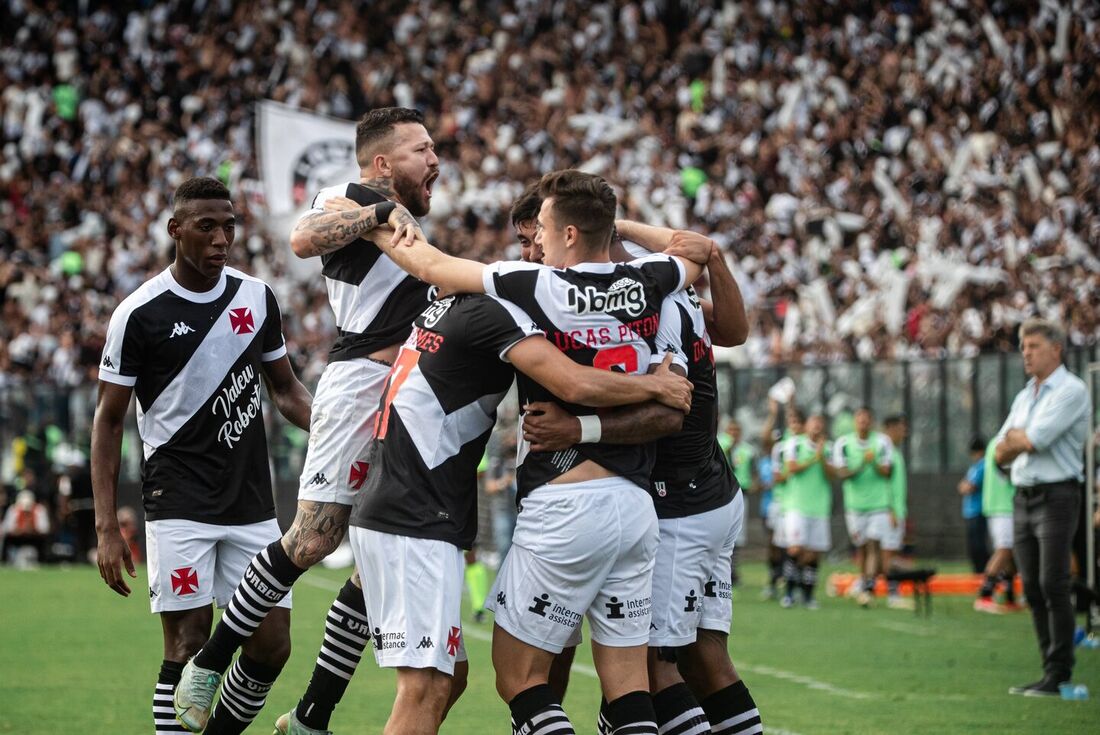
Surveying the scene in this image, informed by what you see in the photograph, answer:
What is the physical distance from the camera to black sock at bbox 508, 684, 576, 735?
226 inches

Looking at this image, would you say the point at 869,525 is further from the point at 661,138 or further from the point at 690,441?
the point at 661,138

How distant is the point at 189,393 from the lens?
7.05m

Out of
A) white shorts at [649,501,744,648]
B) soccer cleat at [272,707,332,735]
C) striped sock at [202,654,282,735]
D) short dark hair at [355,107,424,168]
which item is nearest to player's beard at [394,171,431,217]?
short dark hair at [355,107,424,168]

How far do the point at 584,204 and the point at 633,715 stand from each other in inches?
76.8

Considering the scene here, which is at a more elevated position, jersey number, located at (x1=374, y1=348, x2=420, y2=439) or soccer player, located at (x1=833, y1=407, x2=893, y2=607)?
jersey number, located at (x1=374, y1=348, x2=420, y2=439)

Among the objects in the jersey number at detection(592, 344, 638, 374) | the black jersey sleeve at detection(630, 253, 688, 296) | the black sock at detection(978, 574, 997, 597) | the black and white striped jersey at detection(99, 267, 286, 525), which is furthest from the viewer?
the black sock at detection(978, 574, 997, 597)

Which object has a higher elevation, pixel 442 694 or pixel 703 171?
pixel 703 171

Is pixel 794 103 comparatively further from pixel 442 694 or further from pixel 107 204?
pixel 442 694

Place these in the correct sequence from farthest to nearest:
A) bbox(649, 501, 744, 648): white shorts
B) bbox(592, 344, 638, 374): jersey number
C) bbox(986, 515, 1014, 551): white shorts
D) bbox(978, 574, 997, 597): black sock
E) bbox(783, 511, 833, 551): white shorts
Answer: bbox(783, 511, 833, 551): white shorts < bbox(986, 515, 1014, 551): white shorts < bbox(978, 574, 997, 597): black sock < bbox(649, 501, 744, 648): white shorts < bbox(592, 344, 638, 374): jersey number

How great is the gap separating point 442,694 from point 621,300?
1623mm

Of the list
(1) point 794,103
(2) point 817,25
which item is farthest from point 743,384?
(2) point 817,25

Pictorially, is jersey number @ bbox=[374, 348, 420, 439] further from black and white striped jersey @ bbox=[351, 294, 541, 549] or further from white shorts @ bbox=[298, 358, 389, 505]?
white shorts @ bbox=[298, 358, 389, 505]

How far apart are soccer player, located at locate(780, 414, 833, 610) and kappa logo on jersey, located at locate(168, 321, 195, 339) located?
1224cm

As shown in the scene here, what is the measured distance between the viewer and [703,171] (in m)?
29.9
